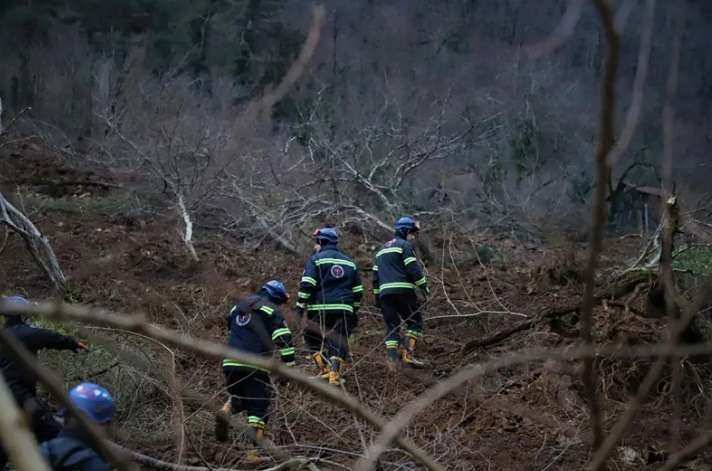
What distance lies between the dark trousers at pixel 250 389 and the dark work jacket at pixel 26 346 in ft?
3.95

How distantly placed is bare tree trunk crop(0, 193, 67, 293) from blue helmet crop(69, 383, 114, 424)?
16.7 feet

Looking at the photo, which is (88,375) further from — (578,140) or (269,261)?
(578,140)

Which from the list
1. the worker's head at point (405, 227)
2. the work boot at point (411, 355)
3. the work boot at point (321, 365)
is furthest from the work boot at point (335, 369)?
the worker's head at point (405, 227)

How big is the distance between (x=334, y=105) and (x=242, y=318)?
53.0 feet

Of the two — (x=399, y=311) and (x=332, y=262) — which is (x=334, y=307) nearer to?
(x=332, y=262)

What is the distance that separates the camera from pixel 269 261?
12.6 metres

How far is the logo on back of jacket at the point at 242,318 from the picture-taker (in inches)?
235

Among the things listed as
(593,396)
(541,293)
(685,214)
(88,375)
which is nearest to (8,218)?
(88,375)

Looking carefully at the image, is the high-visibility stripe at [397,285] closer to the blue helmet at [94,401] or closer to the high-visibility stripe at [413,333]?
the high-visibility stripe at [413,333]

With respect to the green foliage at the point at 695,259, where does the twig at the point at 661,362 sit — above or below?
above

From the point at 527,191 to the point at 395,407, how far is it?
41.5ft

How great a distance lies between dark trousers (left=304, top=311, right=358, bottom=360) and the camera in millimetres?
7070

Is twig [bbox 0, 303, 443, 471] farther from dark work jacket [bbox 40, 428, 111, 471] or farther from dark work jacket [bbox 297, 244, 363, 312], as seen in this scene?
dark work jacket [bbox 297, 244, 363, 312]

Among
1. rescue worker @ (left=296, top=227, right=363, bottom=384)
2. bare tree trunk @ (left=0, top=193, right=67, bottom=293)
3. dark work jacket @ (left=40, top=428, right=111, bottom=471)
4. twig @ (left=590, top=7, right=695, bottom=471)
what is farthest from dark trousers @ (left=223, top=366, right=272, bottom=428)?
twig @ (left=590, top=7, right=695, bottom=471)
